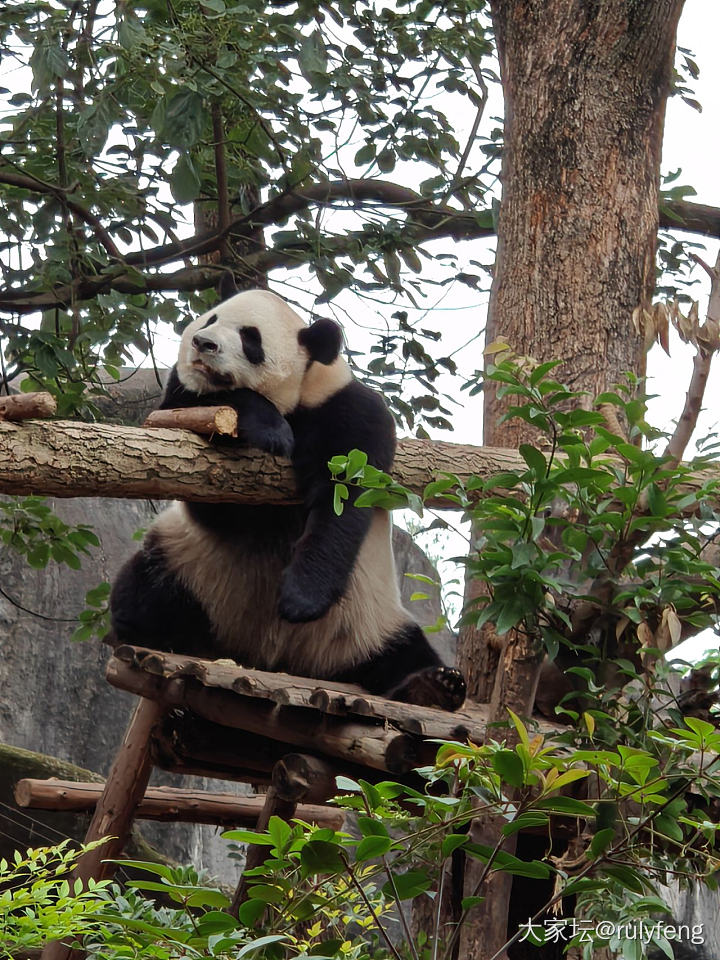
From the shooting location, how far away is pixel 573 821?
2877 mm

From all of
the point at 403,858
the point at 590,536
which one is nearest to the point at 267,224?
the point at 590,536

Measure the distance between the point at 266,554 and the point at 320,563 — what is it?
45 centimetres

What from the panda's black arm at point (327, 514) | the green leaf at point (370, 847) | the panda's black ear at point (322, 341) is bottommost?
the green leaf at point (370, 847)

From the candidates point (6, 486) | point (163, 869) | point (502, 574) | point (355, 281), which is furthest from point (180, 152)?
point (163, 869)

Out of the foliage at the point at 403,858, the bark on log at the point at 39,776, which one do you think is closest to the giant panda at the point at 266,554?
the foliage at the point at 403,858

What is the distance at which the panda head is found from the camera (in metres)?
3.68

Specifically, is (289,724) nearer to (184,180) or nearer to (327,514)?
(327,514)

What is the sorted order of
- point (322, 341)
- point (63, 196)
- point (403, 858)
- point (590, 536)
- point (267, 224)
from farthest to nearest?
point (267, 224) → point (63, 196) → point (322, 341) → point (590, 536) → point (403, 858)

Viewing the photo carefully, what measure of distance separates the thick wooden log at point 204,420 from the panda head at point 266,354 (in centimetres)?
50

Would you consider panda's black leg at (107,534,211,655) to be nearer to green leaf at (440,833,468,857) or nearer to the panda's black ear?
the panda's black ear

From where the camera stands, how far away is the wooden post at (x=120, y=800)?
3742 mm

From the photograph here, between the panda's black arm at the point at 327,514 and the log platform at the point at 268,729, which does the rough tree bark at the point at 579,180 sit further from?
the log platform at the point at 268,729

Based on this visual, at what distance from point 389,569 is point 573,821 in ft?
4.52

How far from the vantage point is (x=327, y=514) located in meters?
3.46
